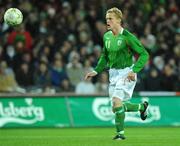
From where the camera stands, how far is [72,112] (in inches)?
802

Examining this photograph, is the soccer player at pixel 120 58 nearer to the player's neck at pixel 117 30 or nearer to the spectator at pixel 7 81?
the player's neck at pixel 117 30

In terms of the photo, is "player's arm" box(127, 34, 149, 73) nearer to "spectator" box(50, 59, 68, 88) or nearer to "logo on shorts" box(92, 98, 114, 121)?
"logo on shorts" box(92, 98, 114, 121)

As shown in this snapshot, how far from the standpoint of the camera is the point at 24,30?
23266 millimetres

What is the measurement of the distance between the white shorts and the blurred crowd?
7658mm

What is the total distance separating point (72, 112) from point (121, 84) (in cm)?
646

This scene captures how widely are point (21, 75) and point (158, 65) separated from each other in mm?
4969

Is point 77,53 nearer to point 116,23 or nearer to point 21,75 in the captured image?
point 21,75

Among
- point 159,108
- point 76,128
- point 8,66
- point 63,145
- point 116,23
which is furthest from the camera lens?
point 8,66

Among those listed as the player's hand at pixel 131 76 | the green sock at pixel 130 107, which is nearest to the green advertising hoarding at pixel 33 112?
the green sock at pixel 130 107

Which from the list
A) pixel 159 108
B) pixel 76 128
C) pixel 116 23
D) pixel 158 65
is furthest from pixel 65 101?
pixel 116 23

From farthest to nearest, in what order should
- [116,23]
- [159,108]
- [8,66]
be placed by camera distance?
[8,66] → [159,108] → [116,23]

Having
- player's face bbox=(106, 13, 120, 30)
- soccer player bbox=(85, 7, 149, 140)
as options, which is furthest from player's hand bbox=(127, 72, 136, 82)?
player's face bbox=(106, 13, 120, 30)

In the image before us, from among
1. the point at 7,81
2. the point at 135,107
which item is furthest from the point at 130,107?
the point at 7,81

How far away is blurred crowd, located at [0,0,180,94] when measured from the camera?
22109 mm
